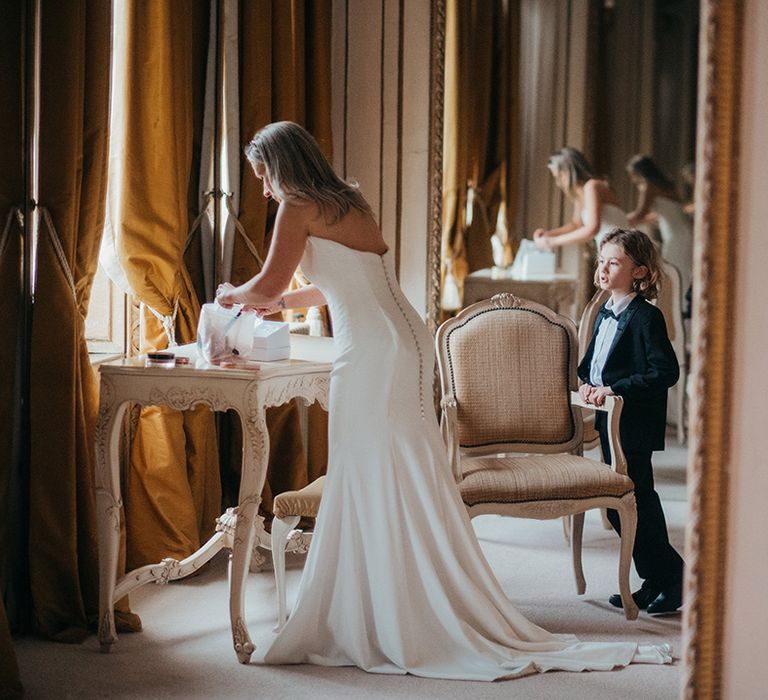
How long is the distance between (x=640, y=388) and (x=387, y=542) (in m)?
1.12

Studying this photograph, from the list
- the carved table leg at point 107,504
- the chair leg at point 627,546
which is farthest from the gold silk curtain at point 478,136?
the carved table leg at point 107,504

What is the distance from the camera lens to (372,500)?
315 cm

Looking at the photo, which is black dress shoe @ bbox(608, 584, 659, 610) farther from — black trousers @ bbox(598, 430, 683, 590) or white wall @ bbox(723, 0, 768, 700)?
white wall @ bbox(723, 0, 768, 700)

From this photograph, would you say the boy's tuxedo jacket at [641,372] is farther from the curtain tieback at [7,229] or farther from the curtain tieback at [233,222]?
the curtain tieback at [7,229]

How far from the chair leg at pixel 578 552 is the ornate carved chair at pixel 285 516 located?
3.55ft

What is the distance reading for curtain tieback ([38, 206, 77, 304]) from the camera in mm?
3283

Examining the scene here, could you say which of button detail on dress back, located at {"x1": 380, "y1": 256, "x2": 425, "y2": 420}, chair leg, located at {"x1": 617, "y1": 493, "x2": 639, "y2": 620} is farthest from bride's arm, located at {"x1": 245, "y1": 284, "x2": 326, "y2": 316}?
chair leg, located at {"x1": 617, "y1": 493, "x2": 639, "y2": 620}

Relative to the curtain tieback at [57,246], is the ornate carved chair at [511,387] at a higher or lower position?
lower

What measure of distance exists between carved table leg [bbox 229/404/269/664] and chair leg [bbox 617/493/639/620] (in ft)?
4.24

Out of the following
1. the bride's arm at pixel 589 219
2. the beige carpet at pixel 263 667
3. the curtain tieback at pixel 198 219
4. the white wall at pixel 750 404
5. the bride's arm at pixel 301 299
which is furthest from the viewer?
the bride's arm at pixel 589 219

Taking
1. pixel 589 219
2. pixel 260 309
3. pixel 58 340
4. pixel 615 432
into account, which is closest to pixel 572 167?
pixel 589 219

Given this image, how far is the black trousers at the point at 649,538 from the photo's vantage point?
373cm

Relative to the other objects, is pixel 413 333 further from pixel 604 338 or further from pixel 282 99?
pixel 282 99

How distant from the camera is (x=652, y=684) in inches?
117
